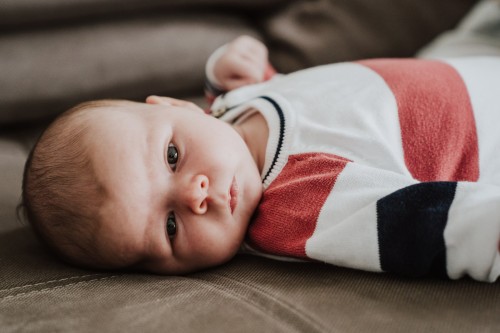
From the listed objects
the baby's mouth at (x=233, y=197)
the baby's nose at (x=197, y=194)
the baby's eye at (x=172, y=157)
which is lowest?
the baby's mouth at (x=233, y=197)

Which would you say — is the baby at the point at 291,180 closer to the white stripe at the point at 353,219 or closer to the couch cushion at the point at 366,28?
the white stripe at the point at 353,219

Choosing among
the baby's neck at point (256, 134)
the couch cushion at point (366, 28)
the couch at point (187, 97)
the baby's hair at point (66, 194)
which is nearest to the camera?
the couch at point (187, 97)

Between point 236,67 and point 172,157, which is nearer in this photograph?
point 172,157

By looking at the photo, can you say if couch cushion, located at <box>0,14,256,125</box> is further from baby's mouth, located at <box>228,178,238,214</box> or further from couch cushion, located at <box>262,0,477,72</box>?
baby's mouth, located at <box>228,178,238,214</box>

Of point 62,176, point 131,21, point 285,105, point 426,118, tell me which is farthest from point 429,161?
point 131,21

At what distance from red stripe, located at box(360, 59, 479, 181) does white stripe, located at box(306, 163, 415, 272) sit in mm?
104

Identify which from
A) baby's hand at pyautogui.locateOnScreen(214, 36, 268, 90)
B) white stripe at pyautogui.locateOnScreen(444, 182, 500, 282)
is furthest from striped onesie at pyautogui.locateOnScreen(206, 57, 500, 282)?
baby's hand at pyautogui.locateOnScreen(214, 36, 268, 90)

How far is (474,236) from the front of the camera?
65 centimetres

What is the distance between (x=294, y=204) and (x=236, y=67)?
1.41 feet

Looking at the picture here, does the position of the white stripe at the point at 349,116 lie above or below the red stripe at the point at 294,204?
above

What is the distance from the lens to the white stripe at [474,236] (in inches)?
25.0

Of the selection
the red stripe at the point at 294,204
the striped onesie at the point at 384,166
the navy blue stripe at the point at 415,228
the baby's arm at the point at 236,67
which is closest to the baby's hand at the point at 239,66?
the baby's arm at the point at 236,67

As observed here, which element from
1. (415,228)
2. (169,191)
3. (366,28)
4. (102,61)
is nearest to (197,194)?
(169,191)

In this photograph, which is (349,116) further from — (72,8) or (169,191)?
(72,8)
